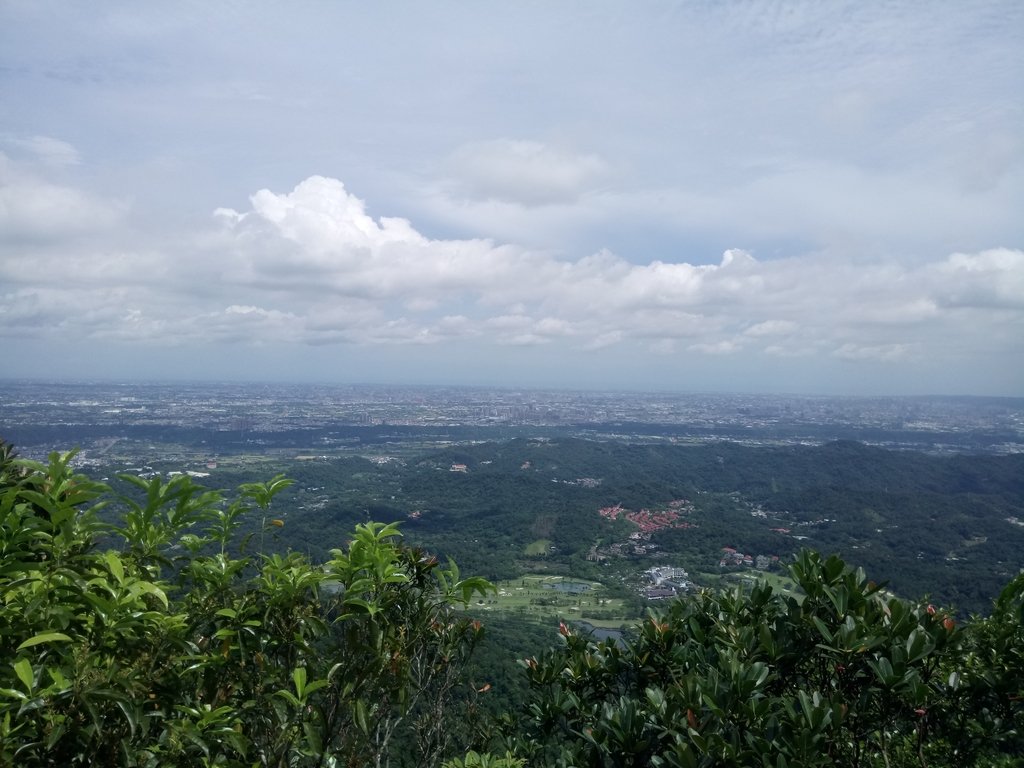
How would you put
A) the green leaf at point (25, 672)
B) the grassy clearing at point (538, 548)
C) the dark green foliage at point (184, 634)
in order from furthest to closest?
the grassy clearing at point (538, 548)
the dark green foliage at point (184, 634)
the green leaf at point (25, 672)

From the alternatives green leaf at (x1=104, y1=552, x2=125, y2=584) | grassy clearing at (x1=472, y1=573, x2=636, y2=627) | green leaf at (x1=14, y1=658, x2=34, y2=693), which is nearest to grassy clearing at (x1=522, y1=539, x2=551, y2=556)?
grassy clearing at (x1=472, y1=573, x2=636, y2=627)

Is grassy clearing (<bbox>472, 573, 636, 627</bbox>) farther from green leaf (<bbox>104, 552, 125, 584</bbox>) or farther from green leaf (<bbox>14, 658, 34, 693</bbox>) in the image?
green leaf (<bbox>14, 658, 34, 693</bbox>)

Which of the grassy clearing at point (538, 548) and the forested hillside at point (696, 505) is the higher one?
the forested hillside at point (696, 505)

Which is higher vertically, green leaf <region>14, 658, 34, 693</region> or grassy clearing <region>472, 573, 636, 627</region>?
green leaf <region>14, 658, 34, 693</region>

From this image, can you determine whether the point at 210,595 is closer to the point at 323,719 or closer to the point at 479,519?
the point at 323,719

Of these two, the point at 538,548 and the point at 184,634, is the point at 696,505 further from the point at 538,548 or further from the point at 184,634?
the point at 184,634

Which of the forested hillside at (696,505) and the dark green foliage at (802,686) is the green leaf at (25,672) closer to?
the dark green foliage at (802,686)

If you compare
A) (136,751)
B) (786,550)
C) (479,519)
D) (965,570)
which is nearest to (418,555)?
(136,751)

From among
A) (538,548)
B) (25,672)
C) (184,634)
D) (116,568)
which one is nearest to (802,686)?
(184,634)

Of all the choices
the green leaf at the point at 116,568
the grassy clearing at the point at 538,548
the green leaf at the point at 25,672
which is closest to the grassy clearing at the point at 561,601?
the grassy clearing at the point at 538,548
